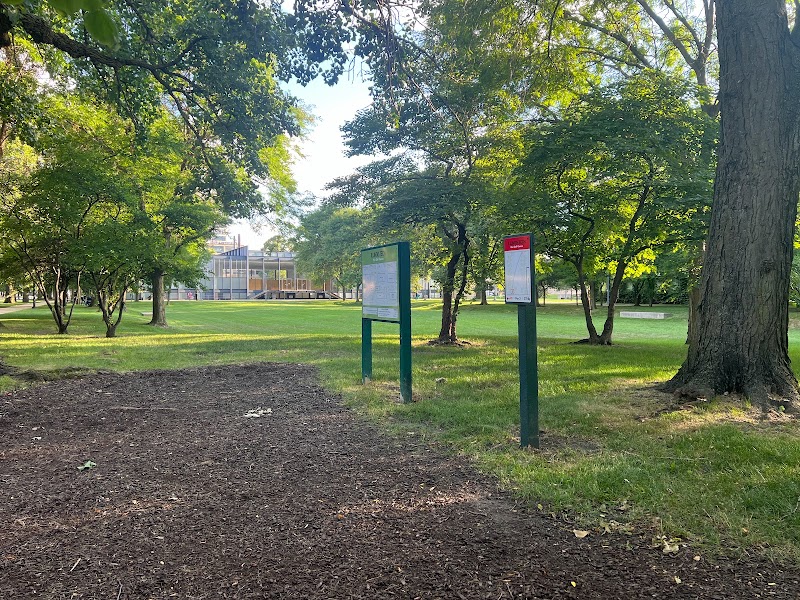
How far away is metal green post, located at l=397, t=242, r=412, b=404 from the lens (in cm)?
665

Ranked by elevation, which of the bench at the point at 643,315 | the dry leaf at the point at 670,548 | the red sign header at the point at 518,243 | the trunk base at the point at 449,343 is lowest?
the bench at the point at 643,315

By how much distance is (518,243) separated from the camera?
4.72m

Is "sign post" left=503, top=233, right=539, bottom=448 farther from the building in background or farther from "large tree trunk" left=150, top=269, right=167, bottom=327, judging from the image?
the building in background

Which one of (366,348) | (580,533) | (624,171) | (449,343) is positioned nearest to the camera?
(580,533)

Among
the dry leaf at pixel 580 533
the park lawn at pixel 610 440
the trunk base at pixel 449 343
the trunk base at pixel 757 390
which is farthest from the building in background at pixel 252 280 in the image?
the dry leaf at pixel 580 533

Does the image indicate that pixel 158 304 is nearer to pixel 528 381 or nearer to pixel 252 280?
pixel 528 381

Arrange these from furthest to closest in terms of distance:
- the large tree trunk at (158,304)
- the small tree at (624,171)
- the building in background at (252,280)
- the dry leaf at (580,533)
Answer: the building in background at (252,280), the large tree trunk at (158,304), the small tree at (624,171), the dry leaf at (580,533)

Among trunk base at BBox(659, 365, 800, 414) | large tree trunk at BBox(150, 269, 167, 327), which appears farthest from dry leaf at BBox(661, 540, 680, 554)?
large tree trunk at BBox(150, 269, 167, 327)

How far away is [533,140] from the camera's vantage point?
1178 centimetres

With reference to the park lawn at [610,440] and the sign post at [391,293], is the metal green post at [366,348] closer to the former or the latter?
the sign post at [391,293]

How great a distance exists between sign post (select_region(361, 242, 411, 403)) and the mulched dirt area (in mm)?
1452

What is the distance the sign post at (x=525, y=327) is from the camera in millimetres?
4621

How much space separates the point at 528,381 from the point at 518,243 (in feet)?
3.81

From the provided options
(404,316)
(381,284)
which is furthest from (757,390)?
(381,284)
